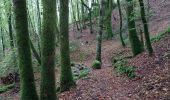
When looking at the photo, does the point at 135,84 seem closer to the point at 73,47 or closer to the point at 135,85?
the point at 135,85

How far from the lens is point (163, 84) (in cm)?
1039

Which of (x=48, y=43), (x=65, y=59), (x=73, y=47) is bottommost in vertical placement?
(x=73, y=47)

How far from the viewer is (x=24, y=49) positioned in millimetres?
10570

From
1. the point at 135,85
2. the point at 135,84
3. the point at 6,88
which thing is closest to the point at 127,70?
the point at 135,84

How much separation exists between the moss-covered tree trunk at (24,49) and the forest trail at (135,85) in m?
1.91

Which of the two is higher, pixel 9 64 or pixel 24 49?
pixel 24 49

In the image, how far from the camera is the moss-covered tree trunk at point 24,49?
412 inches

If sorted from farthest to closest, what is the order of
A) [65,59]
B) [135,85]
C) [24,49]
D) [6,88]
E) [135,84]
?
[6,88] → [65,59] → [135,84] → [135,85] → [24,49]

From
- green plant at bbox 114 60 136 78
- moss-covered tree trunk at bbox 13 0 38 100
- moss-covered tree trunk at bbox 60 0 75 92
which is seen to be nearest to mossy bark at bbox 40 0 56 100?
moss-covered tree trunk at bbox 13 0 38 100

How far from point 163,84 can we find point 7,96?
38.9 ft

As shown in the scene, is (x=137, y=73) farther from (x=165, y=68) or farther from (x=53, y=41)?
(x=53, y=41)

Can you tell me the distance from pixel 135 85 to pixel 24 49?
4771mm

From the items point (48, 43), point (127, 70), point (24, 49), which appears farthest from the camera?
point (127, 70)

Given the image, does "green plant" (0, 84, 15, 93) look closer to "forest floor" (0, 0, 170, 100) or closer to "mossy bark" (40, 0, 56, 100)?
"forest floor" (0, 0, 170, 100)
